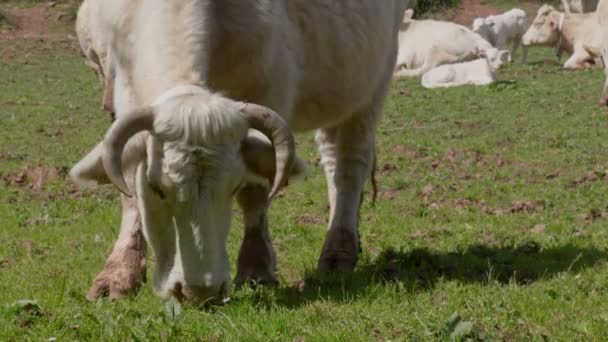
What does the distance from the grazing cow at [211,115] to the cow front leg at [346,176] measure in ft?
0.07

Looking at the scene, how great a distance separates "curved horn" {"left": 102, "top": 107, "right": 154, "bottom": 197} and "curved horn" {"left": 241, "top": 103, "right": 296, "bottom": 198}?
503 millimetres

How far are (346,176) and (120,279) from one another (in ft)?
8.38

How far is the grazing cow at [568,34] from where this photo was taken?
84.6 feet

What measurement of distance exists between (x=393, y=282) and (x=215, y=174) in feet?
5.43

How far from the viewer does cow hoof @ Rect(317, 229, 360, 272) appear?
6.67 metres

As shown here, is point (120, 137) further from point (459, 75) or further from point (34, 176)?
point (459, 75)

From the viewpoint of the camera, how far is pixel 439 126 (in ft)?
48.1

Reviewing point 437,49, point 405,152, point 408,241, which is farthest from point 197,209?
point 437,49

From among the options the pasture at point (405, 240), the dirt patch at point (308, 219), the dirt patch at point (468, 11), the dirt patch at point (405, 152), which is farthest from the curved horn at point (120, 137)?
the dirt patch at point (468, 11)

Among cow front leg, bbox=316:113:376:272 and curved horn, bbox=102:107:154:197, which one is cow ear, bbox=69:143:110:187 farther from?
cow front leg, bbox=316:113:376:272

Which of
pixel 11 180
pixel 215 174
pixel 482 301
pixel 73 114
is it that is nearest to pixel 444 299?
pixel 482 301

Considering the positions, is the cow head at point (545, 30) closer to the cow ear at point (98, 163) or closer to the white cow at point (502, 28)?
the white cow at point (502, 28)

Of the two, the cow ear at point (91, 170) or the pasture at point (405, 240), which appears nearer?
the pasture at point (405, 240)

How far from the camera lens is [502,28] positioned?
3162cm
